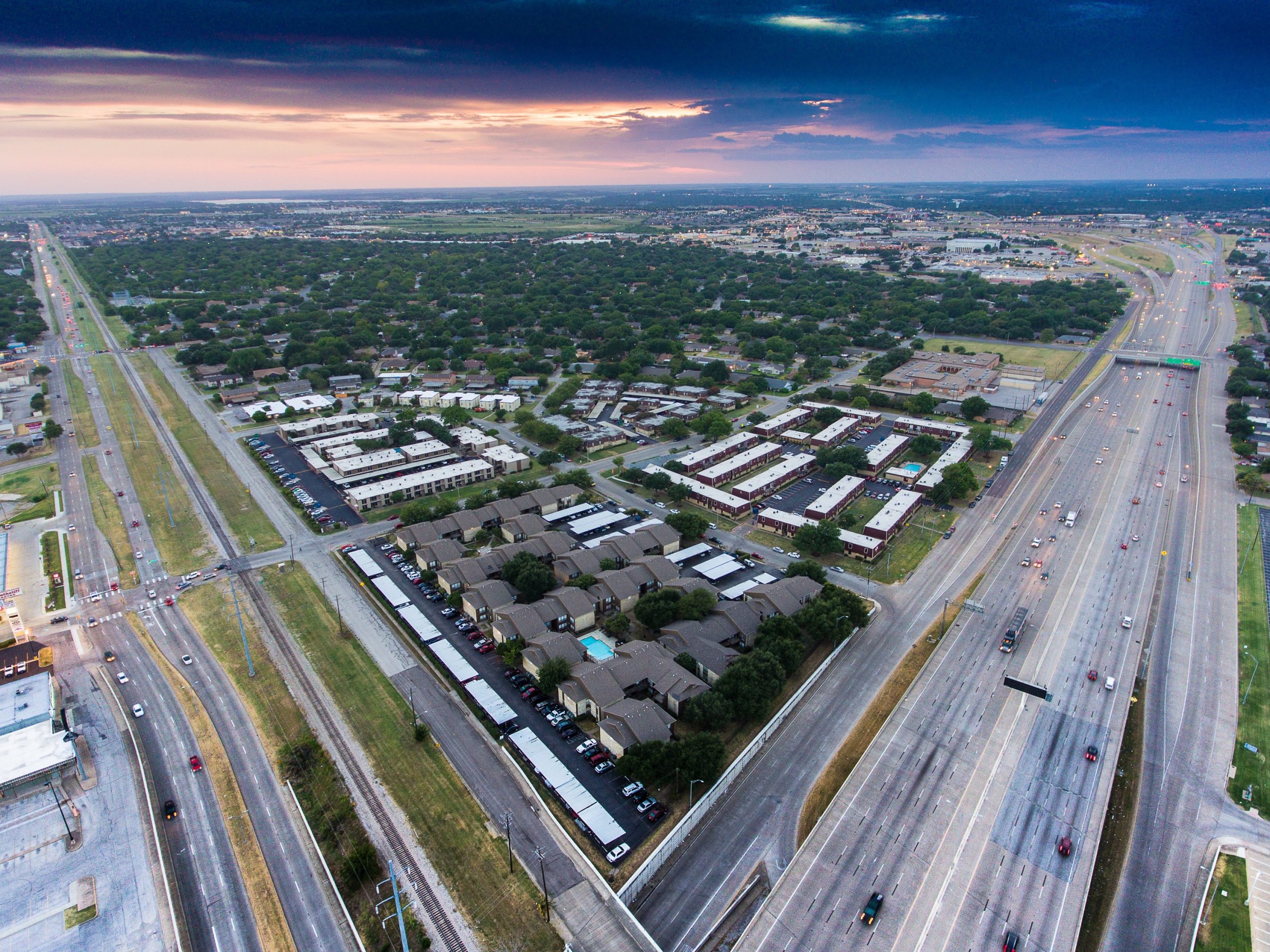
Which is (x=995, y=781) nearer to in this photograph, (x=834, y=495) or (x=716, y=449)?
(x=834, y=495)

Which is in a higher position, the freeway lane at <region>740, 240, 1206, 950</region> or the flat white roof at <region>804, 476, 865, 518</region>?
the flat white roof at <region>804, 476, 865, 518</region>

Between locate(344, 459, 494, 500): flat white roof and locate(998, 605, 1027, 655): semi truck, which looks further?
locate(344, 459, 494, 500): flat white roof

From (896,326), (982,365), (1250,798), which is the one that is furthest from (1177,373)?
(1250,798)

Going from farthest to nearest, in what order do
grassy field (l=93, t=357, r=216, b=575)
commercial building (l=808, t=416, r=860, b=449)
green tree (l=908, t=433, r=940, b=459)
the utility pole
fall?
commercial building (l=808, t=416, r=860, b=449) < green tree (l=908, t=433, r=940, b=459) < grassy field (l=93, t=357, r=216, b=575) < the utility pole

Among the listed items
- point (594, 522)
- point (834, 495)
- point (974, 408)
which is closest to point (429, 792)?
point (594, 522)

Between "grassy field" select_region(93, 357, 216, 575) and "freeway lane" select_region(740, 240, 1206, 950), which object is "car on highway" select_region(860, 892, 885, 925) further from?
"grassy field" select_region(93, 357, 216, 575)

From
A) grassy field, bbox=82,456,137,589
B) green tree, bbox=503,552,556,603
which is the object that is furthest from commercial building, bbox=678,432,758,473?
grassy field, bbox=82,456,137,589
